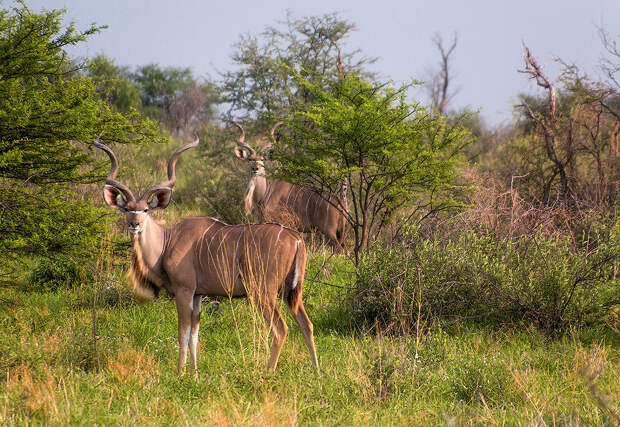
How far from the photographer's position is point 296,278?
4.42 m

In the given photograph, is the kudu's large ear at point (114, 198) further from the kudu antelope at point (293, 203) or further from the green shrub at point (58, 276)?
the kudu antelope at point (293, 203)

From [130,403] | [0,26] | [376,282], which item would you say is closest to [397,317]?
[376,282]

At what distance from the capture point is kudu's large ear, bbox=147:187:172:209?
451cm

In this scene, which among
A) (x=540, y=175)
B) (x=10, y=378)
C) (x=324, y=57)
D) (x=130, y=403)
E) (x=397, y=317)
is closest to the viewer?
(x=130, y=403)

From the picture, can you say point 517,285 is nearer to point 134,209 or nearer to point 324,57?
point 134,209

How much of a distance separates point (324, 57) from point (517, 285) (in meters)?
6.90

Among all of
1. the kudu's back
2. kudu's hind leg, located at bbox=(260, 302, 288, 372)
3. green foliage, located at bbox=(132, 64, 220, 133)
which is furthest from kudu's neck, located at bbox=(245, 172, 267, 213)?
green foliage, located at bbox=(132, 64, 220, 133)

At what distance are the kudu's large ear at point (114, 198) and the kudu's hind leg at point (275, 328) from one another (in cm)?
123

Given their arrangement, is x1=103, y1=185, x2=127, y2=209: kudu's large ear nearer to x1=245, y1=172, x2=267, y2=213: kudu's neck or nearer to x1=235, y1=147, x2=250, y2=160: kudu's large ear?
x1=245, y1=172, x2=267, y2=213: kudu's neck

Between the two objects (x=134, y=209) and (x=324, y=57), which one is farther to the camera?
(x=324, y=57)

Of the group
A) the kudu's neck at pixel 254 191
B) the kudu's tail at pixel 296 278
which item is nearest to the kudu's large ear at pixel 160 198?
the kudu's tail at pixel 296 278

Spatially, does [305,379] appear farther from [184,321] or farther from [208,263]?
[208,263]

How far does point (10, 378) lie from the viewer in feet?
12.3

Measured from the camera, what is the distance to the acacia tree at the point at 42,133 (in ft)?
17.4
